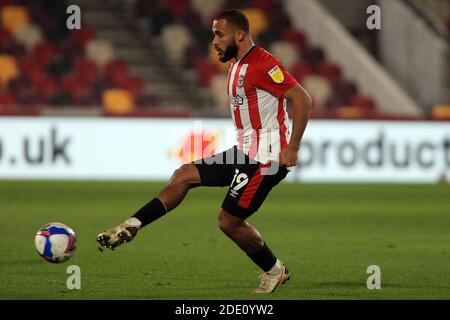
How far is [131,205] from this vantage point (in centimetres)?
1539

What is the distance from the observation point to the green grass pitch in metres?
8.26

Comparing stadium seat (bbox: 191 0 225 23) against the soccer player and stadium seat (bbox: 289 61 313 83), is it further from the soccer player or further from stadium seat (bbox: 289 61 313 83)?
the soccer player

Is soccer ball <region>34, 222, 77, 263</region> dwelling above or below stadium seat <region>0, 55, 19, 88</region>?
below

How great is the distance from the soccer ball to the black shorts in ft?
3.72

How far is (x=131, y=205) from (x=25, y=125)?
4468mm

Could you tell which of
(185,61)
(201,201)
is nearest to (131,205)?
(201,201)

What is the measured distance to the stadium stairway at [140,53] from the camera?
80.1ft

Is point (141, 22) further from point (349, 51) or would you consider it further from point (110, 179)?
point (110, 179)

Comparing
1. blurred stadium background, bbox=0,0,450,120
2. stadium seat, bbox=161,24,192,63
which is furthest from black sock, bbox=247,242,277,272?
stadium seat, bbox=161,24,192,63

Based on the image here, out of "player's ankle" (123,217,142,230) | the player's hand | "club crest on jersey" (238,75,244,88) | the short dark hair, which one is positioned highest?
the short dark hair

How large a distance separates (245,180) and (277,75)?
78cm

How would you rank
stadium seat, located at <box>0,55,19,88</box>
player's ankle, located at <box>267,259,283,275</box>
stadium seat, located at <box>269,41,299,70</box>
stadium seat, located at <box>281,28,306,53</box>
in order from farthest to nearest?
stadium seat, located at <box>281,28,306,53</box> < stadium seat, located at <box>269,41,299,70</box> < stadium seat, located at <box>0,55,19,88</box> < player's ankle, located at <box>267,259,283,275</box>

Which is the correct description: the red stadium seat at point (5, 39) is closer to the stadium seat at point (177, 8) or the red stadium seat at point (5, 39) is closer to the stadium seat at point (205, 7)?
the stadium seat at point (177, 8)

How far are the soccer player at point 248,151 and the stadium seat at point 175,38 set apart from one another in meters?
17.0
